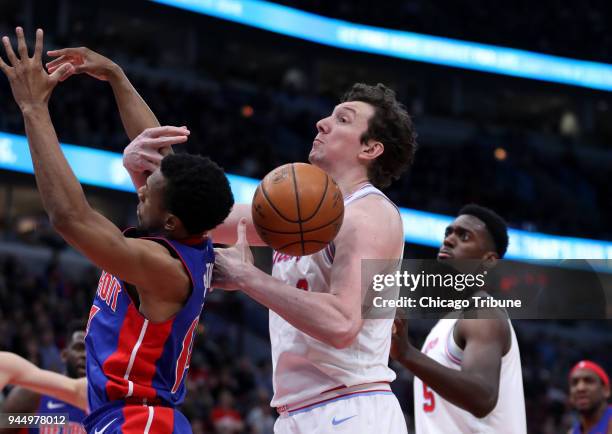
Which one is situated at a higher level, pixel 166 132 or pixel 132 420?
pixel 166 132

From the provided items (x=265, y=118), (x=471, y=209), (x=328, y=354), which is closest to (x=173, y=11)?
(x=265, y=118)

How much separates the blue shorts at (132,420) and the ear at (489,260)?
234 centimetres

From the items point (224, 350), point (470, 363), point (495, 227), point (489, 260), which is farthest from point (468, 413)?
point (224, 350)

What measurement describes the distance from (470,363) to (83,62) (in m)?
2.23

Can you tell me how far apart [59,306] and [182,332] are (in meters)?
11.6

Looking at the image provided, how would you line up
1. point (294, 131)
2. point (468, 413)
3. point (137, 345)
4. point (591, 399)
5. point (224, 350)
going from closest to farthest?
1. point (137, 345)
2. point (468, 413)
3. point (591, 399)
4. point (224, 350)
5. point (294, 131)

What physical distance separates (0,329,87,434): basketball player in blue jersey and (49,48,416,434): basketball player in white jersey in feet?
5.58

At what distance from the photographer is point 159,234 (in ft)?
10.2

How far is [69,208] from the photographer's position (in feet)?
8.95

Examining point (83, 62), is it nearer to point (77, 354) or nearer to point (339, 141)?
point (339, 141)

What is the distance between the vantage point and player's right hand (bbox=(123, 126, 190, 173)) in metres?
3.46

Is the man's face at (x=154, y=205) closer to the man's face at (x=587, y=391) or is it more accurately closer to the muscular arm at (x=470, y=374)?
the muscular arm at (x=470, y=374)

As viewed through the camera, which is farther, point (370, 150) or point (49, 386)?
point (49, 386)

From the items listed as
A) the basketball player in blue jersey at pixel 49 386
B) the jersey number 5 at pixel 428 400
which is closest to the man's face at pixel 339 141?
the jersey number 5 at pixel 428 400
